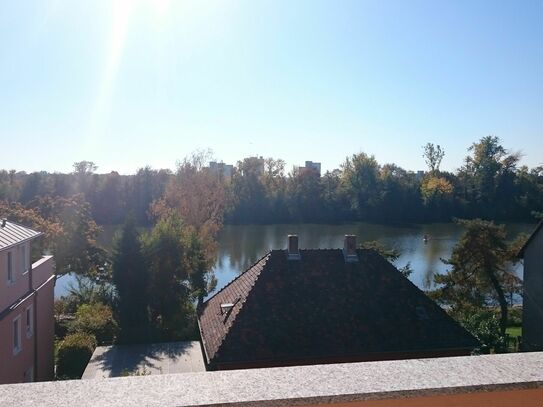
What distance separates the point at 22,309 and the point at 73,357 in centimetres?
448

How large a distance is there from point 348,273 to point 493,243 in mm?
8043

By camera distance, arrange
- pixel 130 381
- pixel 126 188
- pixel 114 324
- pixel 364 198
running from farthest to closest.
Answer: pixel 364 198
pixel 126 188
pixel 114 324
pixel 130 381

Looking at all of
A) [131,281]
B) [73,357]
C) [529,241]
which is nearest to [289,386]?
[73,357]

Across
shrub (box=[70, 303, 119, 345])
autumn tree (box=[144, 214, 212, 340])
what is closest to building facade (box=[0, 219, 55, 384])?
shrub (box=[70, 303, 119, 345])

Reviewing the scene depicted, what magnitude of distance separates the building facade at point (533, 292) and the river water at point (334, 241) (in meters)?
8.69

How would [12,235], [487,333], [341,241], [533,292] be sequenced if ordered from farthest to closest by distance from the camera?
[341,241] < [487,333] < [533,292] < [12,235]

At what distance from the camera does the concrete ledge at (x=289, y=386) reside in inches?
58.6

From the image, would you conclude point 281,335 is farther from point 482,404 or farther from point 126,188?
point 126,188

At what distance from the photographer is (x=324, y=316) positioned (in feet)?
42.4

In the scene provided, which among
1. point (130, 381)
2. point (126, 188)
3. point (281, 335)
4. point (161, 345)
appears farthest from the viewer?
point (126, 188)

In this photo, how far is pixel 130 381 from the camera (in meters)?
1.61

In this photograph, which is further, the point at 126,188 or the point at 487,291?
the point at 126,188

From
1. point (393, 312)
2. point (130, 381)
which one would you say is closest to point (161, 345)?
point (393, 312)

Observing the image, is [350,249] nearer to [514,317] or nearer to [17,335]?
[17,335]
